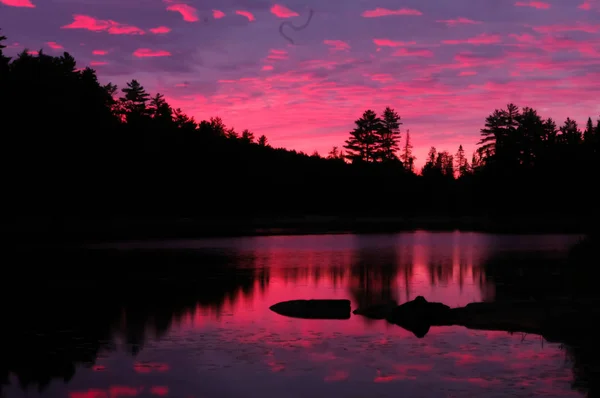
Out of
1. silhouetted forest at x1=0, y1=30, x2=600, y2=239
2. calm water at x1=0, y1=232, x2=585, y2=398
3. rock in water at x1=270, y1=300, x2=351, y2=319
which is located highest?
silhouetted forest at x1=0, y1=30, x2=600, y2=239

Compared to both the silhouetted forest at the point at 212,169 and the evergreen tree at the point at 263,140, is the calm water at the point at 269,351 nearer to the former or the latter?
the silhouetted forest at the point at 212,169

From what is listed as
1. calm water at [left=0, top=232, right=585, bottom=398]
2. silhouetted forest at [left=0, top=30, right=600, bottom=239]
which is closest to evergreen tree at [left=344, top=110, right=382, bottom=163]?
silhouetted forest at [left=0, top=30, right=600, bottom=239]

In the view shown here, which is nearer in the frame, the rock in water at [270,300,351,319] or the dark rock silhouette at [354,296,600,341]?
the dark rock silhouette at [354,296,600,341]

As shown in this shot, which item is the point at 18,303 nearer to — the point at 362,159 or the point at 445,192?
the point at 445,192

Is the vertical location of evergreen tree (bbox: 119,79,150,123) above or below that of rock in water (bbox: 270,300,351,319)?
above

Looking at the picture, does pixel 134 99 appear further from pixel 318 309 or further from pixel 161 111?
pixel 318 309

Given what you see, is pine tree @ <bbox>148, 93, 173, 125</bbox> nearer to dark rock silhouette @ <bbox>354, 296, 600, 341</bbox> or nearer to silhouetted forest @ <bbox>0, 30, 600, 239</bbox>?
silhouetted forest @ <bbox>0, 30, 600, 239</bbox>

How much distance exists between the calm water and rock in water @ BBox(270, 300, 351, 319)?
0.54 m

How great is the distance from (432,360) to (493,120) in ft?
434

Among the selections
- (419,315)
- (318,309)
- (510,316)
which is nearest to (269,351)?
(318,309)

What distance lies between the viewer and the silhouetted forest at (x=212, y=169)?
9469 cm

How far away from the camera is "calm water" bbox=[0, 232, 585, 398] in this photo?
16.8 m

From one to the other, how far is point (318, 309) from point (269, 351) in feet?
19.5

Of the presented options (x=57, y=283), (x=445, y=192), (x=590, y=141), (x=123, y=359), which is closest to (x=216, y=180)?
(x=445, y=192)
